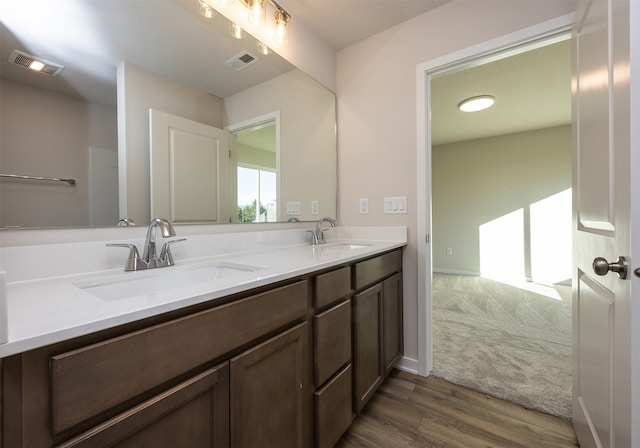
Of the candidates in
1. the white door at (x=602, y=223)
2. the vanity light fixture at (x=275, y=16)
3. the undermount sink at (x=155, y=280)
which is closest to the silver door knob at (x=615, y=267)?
the white door at (x=602, y=223)

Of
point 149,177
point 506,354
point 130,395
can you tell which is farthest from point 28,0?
point 506,354

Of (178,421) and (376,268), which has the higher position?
(376,268)

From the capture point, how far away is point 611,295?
84 cm

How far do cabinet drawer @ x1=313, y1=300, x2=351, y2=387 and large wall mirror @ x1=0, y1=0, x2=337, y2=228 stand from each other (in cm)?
75

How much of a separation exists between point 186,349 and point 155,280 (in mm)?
417

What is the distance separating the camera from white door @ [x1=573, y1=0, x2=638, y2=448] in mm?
739

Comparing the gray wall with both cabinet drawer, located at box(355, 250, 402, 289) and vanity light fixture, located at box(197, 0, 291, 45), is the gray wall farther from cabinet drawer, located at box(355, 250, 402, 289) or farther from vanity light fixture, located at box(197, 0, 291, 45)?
cabinet drawer, located at box(355, 250, 402, 289)

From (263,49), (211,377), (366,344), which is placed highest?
(263,49)

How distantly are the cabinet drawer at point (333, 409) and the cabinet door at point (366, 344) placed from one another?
0.09 meters

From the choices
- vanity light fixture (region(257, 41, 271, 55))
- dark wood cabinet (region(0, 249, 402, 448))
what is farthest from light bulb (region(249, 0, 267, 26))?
dark wood cabinet (region(0, 249, 402, 448))

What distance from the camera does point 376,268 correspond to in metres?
1.51

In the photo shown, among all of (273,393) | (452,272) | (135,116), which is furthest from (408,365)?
(452,272)

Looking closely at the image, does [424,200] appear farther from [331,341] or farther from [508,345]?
[508,345]

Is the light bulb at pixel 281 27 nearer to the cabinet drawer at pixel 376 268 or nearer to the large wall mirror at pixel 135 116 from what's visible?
the large wall mirror at pixel 135 116
